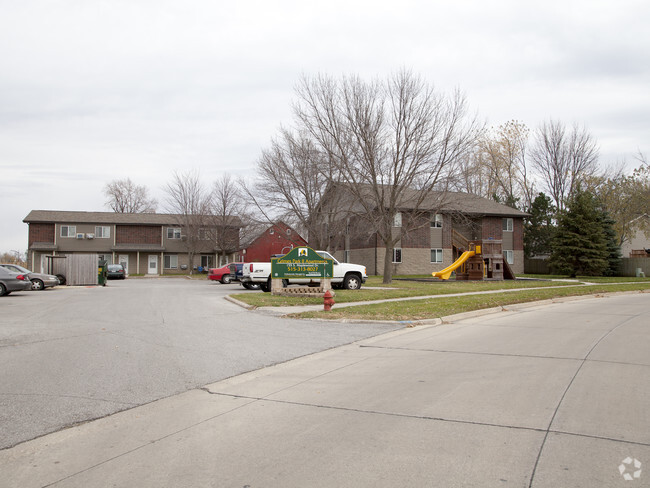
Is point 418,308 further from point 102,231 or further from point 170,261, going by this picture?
point 102,231

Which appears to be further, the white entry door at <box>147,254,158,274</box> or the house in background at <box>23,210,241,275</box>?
the white entry door at <box>147,254,158,274</box>

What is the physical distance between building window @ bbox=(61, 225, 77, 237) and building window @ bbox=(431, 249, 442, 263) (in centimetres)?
3788

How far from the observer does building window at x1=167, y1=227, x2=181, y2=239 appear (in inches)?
2350

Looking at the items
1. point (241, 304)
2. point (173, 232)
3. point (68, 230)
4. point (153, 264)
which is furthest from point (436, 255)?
point (68, 230)

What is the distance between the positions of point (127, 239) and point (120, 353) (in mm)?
52991

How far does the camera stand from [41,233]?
56.0m

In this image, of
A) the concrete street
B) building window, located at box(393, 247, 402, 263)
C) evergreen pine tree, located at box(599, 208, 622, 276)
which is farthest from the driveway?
evergreen pine tree, located at box(599, 208, 622, 276)

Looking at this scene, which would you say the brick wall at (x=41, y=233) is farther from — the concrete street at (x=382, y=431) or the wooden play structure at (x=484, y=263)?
the concrete street at (x=382, y=431)

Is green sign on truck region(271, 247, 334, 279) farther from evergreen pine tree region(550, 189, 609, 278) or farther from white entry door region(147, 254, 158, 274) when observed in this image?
white entry door region(147, 254, 158, 274)

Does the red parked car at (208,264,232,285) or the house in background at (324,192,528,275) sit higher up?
the house in background at (324,192,528,275)

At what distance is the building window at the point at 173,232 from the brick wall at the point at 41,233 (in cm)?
1197

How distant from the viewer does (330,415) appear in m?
5.55

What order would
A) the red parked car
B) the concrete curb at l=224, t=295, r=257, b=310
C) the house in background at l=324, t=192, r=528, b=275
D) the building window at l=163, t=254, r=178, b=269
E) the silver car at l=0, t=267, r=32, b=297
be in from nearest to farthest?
the concrete curb at l=224, t=295, r=257, b=310
the silver car at l=0, t=267, r=32, b=297
the red parked car
the house in background at l=324, t=192, r=528, b=275
the building window at l=163, t=254, r=178, b=269

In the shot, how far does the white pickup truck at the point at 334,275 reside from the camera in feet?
81.2
